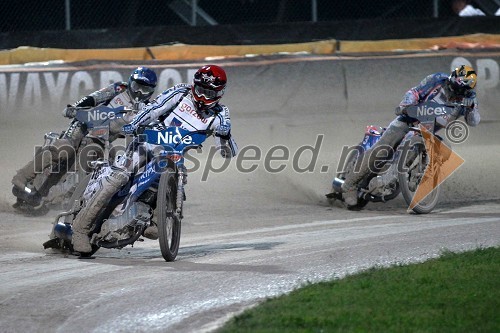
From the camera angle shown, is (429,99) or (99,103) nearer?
(99,103)

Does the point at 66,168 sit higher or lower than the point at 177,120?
lower

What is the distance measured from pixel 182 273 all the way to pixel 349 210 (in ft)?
18.6

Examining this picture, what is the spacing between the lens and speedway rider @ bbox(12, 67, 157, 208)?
1328cm

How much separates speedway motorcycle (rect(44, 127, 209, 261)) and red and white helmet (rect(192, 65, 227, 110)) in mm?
290

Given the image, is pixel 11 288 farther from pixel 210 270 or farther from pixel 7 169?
pixel 7 169

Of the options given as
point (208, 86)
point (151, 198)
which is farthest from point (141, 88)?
point (151, 198)

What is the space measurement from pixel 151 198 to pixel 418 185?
16.2 feet

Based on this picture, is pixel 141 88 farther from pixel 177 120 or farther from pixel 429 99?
pixel 429 99

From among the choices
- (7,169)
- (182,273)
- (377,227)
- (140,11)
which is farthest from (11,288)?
(140,11)

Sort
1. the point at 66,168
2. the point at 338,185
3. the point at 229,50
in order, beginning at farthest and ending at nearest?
the point at 229,50, the point at 338,185, the point at 66,168

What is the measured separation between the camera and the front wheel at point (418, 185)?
14031 millimetres

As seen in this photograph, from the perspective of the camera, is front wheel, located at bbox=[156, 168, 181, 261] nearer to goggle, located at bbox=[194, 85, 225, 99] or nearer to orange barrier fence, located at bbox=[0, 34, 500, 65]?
goggle, located at bbox=[194, 85, 225, 99]

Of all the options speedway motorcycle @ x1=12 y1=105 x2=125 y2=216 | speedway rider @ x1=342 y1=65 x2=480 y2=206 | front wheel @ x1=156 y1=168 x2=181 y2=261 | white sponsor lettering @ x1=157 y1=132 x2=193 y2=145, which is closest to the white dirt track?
front wheel @ x1=156 y1=168 x2=181 y2=261

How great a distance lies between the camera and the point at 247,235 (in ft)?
39.9
